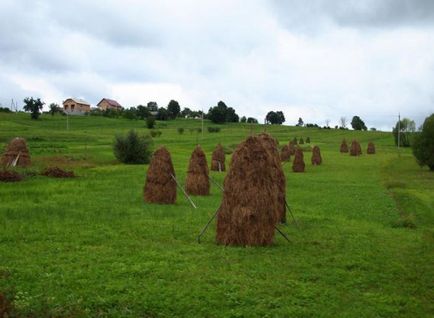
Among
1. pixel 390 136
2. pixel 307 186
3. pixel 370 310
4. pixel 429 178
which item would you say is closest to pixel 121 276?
pixel 370 310

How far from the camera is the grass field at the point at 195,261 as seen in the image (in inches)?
349

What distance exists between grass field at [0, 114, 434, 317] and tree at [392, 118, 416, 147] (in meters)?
67.2

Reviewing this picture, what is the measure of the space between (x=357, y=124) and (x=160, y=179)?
139m

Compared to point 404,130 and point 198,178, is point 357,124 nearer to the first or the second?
point 404,130

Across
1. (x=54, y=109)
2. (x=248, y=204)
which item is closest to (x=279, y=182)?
(x=248, y=204)

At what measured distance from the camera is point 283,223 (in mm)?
17844

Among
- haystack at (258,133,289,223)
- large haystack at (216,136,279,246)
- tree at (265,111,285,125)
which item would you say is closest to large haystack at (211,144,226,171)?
haystack at (258,133,289,223)

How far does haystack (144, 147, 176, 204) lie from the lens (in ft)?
68.7

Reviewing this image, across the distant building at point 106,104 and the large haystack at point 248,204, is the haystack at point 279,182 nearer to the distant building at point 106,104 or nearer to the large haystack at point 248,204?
the large haystack at point 248,204

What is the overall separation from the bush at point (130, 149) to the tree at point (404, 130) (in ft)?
188

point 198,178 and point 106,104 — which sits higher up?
point 106,104

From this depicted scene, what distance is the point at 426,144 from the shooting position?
42906 millimetres

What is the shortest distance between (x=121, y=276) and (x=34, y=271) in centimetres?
171

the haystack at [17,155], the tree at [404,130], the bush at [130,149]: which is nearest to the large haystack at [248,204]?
the haystack at [17,155]
